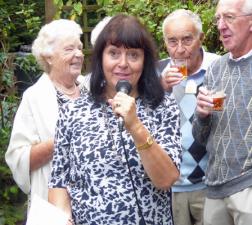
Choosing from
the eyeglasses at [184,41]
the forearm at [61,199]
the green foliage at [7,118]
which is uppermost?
the eyeglasses at [184,41]

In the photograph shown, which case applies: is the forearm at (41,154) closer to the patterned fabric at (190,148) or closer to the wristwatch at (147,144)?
the patterned fabric at (190,148)

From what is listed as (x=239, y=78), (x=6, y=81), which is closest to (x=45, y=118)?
(x=239, y=78)

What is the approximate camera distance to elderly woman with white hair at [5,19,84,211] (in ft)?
11.4

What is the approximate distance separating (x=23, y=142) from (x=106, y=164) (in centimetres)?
102

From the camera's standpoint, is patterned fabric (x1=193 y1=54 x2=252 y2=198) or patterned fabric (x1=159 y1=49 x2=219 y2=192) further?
patterned fabric (x1=159 y1=49 x2=219 y2=192)

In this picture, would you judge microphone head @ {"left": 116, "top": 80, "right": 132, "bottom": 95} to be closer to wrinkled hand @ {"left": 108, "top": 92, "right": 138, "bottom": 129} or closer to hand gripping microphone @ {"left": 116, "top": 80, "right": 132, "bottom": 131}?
hand gripping microphone @ {"left": 116, "top": 80, "right": 132, "bottom": 131}

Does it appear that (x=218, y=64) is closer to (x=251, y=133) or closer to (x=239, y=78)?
(x=239, y=78)

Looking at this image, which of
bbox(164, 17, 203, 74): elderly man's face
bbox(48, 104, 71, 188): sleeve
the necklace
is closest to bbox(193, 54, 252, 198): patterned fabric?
bbox(164, 17, 203, 74): elderly man's face

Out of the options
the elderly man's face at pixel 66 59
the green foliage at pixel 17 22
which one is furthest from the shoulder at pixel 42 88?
the green foliage at pixel 17 22

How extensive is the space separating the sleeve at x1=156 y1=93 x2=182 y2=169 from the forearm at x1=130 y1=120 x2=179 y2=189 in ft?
0.20

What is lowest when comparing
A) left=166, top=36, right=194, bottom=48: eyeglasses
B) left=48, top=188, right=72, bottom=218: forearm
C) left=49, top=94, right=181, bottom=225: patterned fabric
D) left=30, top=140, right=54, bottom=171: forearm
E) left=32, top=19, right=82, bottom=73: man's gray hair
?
left=30, top=140, right=54, bottom=171: forearm

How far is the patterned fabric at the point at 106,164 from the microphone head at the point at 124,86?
13 centimetres

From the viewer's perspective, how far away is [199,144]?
12.2ft

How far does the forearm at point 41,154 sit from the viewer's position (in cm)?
341
